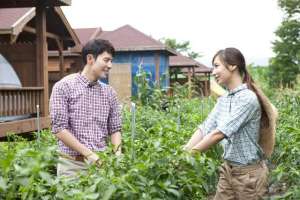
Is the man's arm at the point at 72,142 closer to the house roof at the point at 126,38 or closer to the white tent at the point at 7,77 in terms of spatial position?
the white tent at the point at 7,77

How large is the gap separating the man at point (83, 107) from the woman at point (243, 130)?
2.09 ft

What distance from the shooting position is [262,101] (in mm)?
3602

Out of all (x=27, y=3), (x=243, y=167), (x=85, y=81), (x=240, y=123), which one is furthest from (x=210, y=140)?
(x=27, y=3)

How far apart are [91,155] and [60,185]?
0.86 metres

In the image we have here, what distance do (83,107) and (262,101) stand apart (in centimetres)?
116

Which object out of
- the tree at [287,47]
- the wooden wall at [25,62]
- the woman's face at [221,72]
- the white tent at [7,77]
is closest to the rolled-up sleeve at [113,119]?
the woman's face at [221,72]

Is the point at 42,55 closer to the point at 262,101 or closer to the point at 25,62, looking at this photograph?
the point at 25,62

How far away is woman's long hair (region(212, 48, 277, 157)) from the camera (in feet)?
11.8

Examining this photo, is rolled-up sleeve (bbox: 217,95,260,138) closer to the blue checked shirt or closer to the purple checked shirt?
the blue checked shirt

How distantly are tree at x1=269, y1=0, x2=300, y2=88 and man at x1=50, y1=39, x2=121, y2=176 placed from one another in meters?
35.7

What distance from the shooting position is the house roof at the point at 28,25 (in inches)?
362

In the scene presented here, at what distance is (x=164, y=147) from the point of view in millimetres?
3113

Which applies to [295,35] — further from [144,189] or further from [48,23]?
[144,189]

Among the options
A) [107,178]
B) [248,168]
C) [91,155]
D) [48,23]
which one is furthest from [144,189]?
[48,23]
